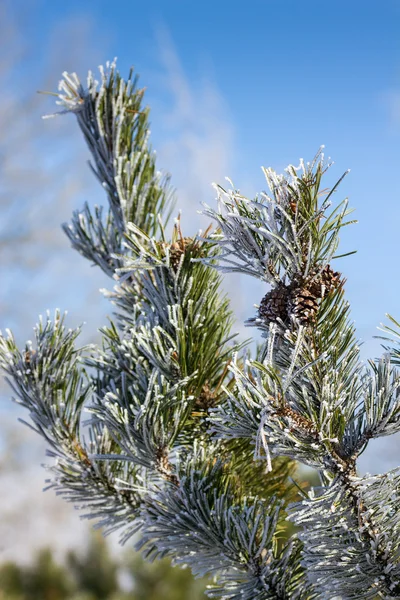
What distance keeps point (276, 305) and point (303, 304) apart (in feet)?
0.09

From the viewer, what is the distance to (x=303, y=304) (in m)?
0.59

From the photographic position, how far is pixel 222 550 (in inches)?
28.6

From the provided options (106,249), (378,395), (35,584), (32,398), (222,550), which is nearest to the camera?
(378,395)

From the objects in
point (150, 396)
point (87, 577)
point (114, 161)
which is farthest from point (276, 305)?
point (87, 577)

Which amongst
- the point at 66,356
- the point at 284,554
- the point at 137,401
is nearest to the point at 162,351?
the point at 137,401

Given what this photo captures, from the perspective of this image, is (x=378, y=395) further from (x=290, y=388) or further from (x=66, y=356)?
(x=66, y=356)

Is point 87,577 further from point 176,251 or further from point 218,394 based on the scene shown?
point 176,251

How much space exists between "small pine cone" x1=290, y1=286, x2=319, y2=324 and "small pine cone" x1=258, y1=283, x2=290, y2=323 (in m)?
0.01

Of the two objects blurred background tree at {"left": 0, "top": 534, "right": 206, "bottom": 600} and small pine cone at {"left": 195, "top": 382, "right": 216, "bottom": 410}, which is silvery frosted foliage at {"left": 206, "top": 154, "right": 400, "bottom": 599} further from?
blurred background tree at {"left": 0, "top": 534, "right": 206, "bottom": 600}

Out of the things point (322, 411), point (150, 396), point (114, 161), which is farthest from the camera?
point (114, 161)

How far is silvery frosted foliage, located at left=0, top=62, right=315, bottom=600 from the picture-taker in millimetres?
729

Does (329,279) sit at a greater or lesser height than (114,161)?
lesser

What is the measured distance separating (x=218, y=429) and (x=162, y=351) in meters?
0.15

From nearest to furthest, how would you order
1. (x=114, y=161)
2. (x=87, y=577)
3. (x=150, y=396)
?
1. (x=150, y=396)
2. (x=114, y=161)
3. (x=87, y=577)
